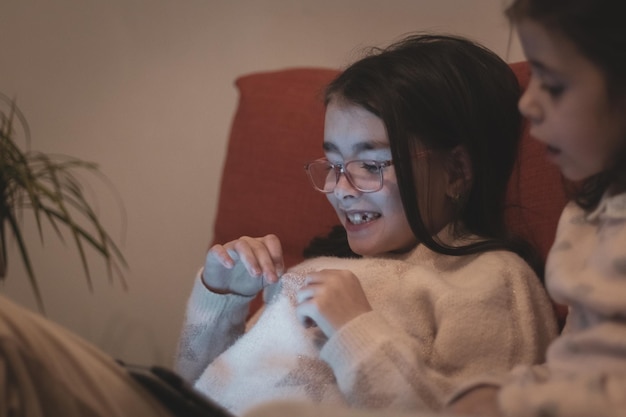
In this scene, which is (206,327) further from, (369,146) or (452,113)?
(452,113)

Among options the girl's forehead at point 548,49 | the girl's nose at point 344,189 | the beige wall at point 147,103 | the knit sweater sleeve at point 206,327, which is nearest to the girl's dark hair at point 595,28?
the girl's forehead at point 548,49

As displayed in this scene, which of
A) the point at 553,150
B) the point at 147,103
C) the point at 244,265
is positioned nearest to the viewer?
the point at 553,150

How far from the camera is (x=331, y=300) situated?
107 centimetres

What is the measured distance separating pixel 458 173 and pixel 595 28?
0.52m

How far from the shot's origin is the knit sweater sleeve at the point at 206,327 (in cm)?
138

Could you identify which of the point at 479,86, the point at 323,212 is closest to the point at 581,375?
the point at 479,86

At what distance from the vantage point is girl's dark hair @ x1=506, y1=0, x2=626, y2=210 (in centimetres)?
77

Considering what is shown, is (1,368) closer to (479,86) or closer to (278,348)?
(278,348)

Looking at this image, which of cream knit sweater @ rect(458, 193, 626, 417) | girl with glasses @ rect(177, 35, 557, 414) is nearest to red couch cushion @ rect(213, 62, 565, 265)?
girl with glasses @ rect(177, 35, 557, 414)

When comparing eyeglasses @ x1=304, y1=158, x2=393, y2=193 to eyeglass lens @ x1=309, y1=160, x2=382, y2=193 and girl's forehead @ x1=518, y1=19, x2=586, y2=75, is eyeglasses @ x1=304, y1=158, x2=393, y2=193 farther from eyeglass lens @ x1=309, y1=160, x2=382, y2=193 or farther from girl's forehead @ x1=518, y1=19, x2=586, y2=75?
girl's forehead @ x1=518, y1=19, x2=586, y2=75

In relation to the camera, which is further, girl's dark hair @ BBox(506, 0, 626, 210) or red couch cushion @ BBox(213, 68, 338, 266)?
red couch cushion @ BBox(213, 68, 338, 266)

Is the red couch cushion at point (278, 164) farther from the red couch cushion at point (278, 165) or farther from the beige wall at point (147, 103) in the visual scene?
the beige wall at point (147, 103)

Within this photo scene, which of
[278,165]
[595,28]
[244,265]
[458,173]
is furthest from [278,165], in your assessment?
[595,28]

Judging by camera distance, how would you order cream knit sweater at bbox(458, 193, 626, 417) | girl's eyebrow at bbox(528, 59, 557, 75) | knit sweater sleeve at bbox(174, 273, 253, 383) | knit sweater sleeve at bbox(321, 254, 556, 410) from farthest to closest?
knit sweater sleeve at bbox(174, 273, 253, 383), knit sweater sleeve at bbox(321, 254, 556, 410), girl's eyebrow at bbox(528, 59, 557, 75), cream knit sweater at bbox(458, 193, 626, 417)
